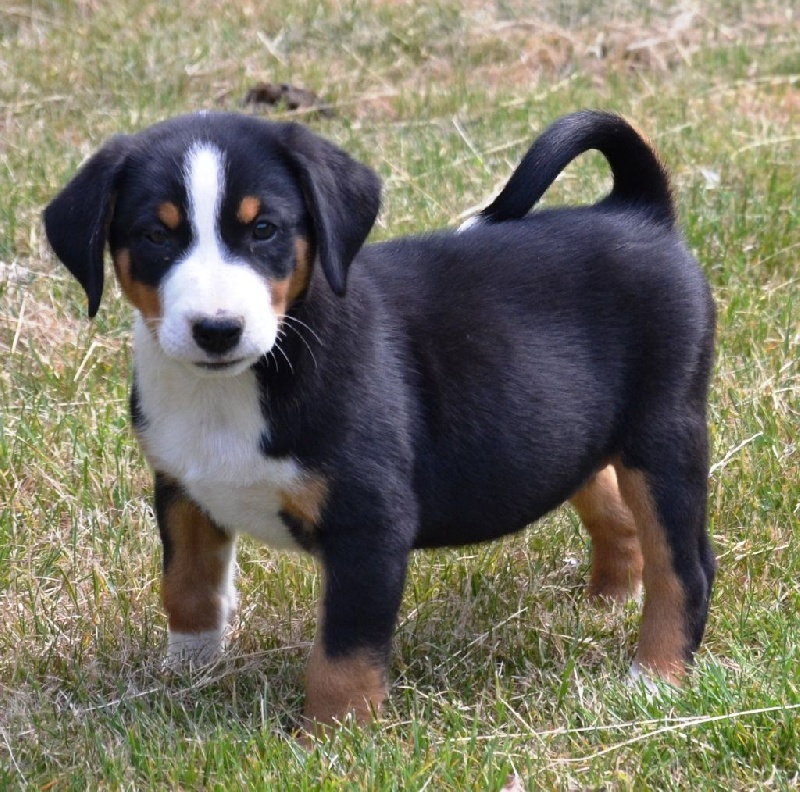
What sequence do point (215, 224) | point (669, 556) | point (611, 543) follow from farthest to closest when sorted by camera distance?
point (611, 543)
point (669, 556)
point (215, 224)

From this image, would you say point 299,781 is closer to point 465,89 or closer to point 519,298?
point 519,298

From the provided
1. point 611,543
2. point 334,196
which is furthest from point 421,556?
point 334,196

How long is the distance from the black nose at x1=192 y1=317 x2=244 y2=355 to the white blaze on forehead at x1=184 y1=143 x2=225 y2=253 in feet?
0.66

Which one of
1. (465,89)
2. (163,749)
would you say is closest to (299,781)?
(163,749)

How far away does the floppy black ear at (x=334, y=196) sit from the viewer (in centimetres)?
346

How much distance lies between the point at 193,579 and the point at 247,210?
1.16 metres

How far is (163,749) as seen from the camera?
3582mm

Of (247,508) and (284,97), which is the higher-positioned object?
(247,508)

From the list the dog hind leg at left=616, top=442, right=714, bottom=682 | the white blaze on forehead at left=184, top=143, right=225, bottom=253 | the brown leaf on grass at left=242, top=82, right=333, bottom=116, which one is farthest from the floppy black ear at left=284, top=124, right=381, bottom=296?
the brown leaf on grass at left=242, top=82, right=333, bottom=116

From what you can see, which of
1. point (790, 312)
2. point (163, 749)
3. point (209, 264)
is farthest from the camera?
point (790, 312)

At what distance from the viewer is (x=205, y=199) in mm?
3354

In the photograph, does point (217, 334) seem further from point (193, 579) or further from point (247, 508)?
point (193, 579)

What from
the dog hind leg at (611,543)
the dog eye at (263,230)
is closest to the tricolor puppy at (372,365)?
the dog eye at (263,230)

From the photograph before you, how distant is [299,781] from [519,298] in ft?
4.47
